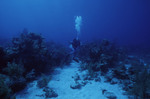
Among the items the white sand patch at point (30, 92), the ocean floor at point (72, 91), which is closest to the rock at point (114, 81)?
the ocean floor at point (72, 91)

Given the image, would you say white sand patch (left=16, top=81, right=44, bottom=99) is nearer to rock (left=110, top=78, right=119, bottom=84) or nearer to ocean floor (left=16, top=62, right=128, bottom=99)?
ocean floor (left=16, top=62, right=128, bottom=99)

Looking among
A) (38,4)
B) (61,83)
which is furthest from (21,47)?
(38,4)

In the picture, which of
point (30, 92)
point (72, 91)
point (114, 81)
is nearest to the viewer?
point (30, 92)

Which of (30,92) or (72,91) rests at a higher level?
(72,91)

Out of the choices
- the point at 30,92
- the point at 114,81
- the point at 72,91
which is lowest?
Answer: the point at 30,92

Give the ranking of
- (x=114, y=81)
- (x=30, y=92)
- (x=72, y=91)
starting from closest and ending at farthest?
(x=30, y=92)
(x=72, y=91)
(x=114, y=81)

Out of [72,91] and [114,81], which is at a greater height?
[114,81]

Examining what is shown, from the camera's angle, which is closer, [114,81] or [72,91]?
[72,91]

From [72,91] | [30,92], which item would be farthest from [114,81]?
[30,92]

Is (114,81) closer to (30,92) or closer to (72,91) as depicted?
(72,91)

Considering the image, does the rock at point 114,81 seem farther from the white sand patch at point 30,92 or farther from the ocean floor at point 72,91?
the white sand patch at point 30,92

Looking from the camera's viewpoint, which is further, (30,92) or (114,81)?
(114,81)

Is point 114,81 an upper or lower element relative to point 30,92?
upper

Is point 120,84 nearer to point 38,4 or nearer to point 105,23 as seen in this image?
point 105,23
